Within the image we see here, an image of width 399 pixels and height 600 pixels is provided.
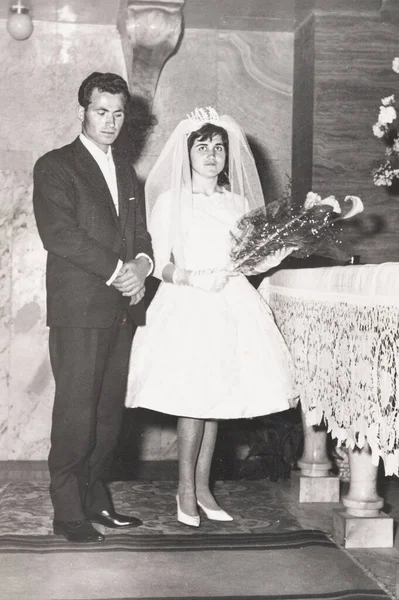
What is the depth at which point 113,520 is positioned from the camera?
413 centimetres

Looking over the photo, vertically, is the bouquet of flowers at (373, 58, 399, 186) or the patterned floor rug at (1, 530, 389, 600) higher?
the bouquet of flowers at (373, 58, 399, 186)

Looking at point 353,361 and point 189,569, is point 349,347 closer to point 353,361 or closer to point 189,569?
point 353,361

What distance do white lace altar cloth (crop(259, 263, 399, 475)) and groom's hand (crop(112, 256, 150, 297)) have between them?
2.53 ft

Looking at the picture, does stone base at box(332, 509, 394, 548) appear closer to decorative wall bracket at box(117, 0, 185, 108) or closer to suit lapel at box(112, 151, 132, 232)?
suit lapel at box(112, 151, 132, 232)

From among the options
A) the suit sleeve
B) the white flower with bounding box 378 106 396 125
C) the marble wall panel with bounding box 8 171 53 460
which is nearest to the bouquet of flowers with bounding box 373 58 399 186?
the white flower with bounding box 378 106 396 125

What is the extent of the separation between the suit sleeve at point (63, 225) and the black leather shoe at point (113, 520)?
1.14 m

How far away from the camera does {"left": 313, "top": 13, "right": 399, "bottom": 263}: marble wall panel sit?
211 inches

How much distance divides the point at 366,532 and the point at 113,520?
1.18 meters

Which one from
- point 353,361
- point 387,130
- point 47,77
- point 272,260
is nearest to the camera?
point 353,361

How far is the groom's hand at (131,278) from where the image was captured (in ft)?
12.9

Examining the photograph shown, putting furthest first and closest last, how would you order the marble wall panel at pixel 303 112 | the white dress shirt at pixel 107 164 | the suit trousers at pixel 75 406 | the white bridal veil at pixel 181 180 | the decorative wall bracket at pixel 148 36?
1. the marble wall panel at pixel 303 112
2. the decorative wall bracket at pixel 148 36
3. the white bridal veil at pixel 181 180
4. the white dress shirt at pixel 107 164
5. the suit trousers at pixel 75 406

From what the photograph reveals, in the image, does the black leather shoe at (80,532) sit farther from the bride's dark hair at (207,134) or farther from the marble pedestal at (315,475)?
the bride's dark hair at (207,134)

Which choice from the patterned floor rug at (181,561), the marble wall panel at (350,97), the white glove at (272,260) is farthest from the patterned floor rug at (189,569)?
the marble wall panel at (350,97)

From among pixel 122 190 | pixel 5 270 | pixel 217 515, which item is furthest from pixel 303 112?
pixel 217 515
